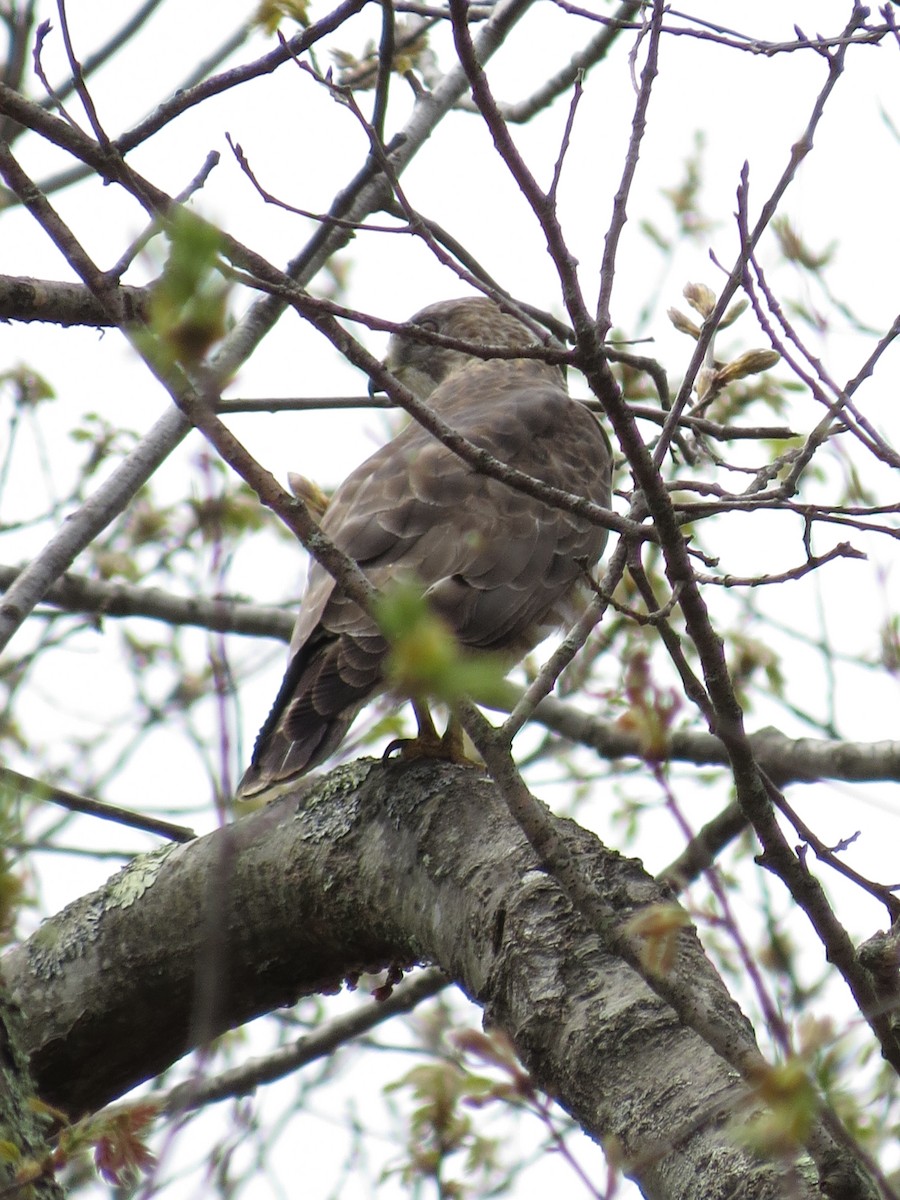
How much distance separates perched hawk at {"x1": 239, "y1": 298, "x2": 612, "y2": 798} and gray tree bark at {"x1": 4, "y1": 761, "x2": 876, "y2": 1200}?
0.45 meters

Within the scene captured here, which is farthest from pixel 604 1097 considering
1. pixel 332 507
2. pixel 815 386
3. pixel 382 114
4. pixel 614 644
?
pixel 614 644

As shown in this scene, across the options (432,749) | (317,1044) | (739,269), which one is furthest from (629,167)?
(317,1044)

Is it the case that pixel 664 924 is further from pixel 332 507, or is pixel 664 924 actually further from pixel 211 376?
pixel 332 507

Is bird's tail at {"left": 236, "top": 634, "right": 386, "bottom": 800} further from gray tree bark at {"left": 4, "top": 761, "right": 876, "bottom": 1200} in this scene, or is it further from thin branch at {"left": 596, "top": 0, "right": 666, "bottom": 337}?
thin branch at {"left": 596, "top": 0, "right": 666, "bottom": 337}

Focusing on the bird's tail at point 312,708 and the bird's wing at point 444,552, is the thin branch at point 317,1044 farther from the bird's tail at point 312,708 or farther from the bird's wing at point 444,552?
the bird's wing at point 444,552

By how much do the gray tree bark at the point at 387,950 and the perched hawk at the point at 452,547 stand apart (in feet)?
1.46

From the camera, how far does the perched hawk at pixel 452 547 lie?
11.5 ft

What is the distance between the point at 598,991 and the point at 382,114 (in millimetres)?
2009

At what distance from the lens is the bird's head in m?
6.33

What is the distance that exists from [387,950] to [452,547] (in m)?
1.50

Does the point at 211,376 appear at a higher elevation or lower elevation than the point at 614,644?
lower

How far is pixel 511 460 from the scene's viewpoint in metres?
4.70

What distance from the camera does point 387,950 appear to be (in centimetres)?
284

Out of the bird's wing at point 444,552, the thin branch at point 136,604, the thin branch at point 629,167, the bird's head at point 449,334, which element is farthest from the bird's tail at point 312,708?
the bird's head at point 449,334
